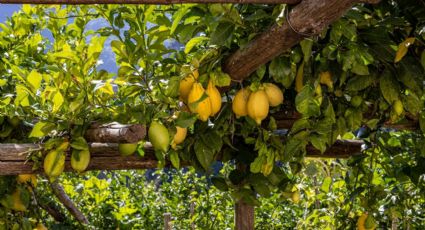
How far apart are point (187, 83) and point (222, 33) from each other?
19 centimetres

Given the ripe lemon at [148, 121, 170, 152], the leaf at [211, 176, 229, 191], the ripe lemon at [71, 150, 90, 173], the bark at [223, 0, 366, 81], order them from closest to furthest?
the bark at [223, 0, 366, 81]
the ripe lemon at [148, 121, 170, 152]
the ripe lemon at [71, 150, 90, 173]
the leaf at [211, 176, 229, 191]

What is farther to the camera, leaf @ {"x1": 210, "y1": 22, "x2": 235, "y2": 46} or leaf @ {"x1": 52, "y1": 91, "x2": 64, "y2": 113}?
leaf @ {"x1": 52, "y1": 91, "x2": 64, "y2": 113}

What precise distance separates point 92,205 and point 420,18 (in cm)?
238

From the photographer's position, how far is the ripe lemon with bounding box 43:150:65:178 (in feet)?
4.53

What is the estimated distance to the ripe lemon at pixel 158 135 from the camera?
3.86 feet

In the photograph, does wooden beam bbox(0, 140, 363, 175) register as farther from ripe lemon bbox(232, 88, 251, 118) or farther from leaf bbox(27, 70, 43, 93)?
ripe lemon bbox(232, 88, 251, 118)

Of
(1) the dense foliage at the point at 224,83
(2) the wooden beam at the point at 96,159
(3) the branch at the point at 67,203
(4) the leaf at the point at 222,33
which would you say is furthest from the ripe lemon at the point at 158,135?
(3) the branch at the point at 67,203

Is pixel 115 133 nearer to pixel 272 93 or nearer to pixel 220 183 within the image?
pixel 272 93

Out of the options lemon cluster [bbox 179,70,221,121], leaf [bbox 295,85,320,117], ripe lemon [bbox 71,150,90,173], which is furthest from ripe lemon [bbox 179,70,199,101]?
ripe lemon [bbox 71,150,90,173]

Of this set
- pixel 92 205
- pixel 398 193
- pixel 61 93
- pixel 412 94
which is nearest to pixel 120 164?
pixel 61 93

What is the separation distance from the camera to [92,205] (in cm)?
319

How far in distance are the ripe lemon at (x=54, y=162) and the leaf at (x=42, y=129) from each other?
0.07m


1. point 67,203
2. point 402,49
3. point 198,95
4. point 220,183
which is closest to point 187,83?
point 198,95

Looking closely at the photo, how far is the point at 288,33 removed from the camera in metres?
0.94
